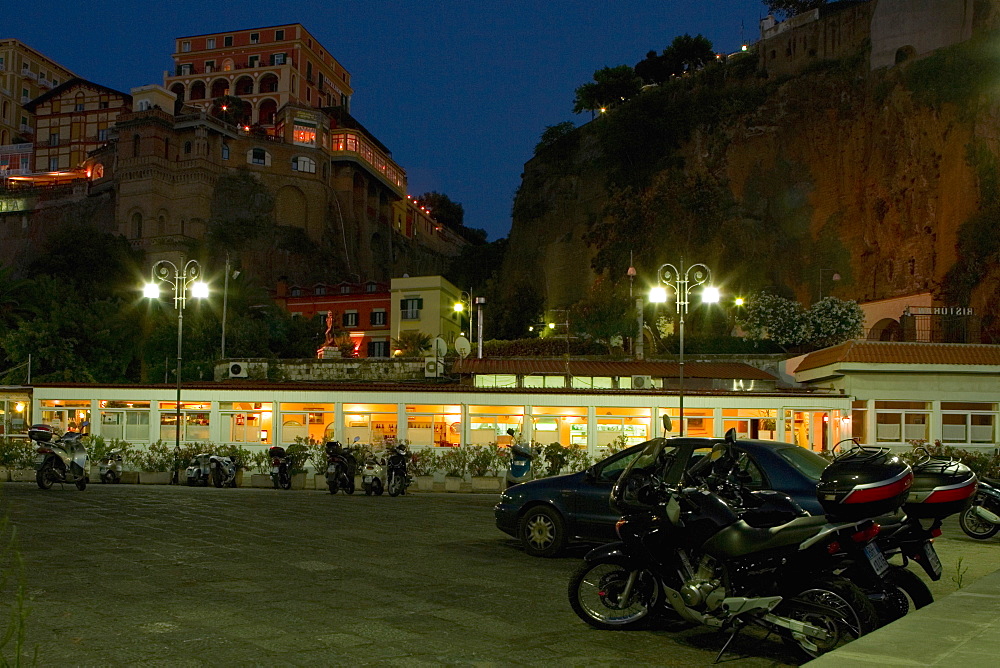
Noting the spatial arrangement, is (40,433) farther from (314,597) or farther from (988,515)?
(988,515)

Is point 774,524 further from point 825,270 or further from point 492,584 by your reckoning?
point 825,270

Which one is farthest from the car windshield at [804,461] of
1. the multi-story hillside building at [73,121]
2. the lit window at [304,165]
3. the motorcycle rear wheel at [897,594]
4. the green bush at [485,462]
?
the multi-story hillside building at [73,121]

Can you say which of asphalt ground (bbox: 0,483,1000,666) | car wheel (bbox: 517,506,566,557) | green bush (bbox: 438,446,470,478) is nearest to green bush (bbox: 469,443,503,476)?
green bush (bbox: 438,446,470,478)

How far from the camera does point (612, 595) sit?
6.54m

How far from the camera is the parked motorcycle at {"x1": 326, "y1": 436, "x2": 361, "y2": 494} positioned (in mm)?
19641

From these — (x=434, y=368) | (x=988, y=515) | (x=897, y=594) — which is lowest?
(x=988, y=515)

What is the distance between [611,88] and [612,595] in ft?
233

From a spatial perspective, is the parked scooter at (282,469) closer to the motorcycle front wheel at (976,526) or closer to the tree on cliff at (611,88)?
the motorcycle front wheel at (976,526)

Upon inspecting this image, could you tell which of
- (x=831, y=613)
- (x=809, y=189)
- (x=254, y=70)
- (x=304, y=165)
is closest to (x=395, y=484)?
(x=831, y=613)

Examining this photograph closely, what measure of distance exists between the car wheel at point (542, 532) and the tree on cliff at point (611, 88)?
217 ft

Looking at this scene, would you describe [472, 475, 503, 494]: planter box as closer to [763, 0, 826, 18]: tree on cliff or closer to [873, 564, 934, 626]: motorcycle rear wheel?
[873, 564, 934, 626]: motorcycle rear wheel

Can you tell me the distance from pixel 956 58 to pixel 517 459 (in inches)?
1739

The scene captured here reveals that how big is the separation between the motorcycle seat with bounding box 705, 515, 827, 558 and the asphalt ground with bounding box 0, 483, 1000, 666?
750 millimetres

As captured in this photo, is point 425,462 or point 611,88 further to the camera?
point 611,88
